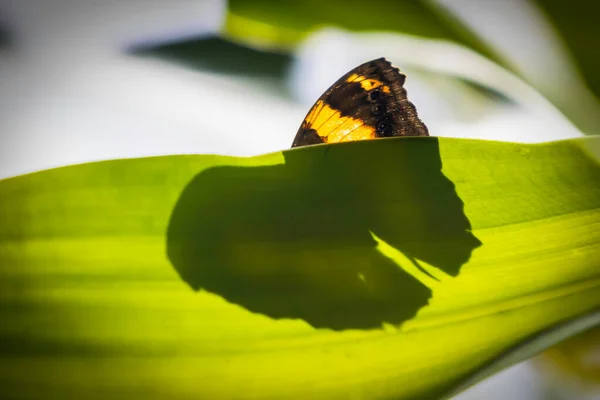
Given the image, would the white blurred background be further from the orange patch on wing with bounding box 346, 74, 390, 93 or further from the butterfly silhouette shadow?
the butterfly silhouette shadow

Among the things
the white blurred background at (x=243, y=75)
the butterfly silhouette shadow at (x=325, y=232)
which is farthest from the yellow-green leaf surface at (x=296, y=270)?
the white blurred background at (x=243, y=75)

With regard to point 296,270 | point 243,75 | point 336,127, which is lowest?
point 296,270

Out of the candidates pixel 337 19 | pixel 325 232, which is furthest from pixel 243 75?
pixel 325 232

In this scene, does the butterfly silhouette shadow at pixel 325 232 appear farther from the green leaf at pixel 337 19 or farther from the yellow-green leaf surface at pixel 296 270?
the green leaf at pixel 337 19

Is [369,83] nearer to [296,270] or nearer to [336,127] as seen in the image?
[336,127]

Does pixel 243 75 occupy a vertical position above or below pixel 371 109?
above

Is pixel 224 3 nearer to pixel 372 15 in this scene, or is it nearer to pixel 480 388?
pixel 372 15
